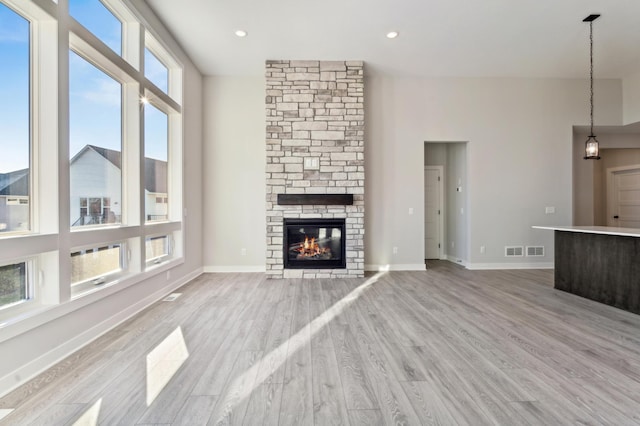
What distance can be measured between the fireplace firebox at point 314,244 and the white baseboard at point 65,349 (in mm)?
2051

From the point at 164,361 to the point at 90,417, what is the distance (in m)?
0.57

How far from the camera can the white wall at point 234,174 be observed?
5.15 meters

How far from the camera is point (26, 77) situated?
82.3 inches

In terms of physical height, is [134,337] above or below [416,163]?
below

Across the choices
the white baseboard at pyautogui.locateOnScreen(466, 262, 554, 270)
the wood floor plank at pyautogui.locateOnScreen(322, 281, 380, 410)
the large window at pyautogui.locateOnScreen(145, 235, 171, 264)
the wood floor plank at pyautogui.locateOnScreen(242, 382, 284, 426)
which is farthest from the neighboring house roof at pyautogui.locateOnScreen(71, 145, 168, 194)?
the white baseboard at pyautogui.locateOnScreen(466, 262, 554, 270)

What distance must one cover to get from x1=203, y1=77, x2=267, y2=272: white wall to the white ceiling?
0.44m

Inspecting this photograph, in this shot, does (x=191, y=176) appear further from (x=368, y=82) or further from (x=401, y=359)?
(x=401, y=359)

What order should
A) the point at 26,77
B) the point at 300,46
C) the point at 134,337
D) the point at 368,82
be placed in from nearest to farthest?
the point at 26,77 → the point at 134,337 → the point at 300,46 → the point at 368,82

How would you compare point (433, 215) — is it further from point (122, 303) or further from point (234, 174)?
point (122, 303)

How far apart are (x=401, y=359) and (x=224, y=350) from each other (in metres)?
1.39

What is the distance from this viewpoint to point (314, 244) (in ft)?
16.0

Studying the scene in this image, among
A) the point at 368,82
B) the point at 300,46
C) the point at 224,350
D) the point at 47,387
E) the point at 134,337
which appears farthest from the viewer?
the point at 368,82

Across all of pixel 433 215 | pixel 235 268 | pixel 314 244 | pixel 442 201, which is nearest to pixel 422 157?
pixel 442 201

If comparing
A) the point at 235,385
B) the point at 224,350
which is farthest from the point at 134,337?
the point at 235,385
